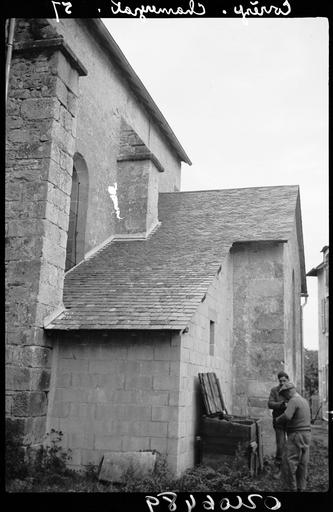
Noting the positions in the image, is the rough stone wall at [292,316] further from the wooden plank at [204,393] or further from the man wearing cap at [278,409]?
the wooden plank at [204,393]

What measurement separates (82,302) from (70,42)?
547 cm

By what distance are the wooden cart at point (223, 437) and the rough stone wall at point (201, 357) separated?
0.49ft

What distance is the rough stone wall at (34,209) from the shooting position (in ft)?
26.0

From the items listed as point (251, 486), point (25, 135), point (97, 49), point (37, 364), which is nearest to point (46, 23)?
point (25, 135)

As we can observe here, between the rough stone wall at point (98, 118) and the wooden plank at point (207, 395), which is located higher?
the rough stone wall at point (98, 118)

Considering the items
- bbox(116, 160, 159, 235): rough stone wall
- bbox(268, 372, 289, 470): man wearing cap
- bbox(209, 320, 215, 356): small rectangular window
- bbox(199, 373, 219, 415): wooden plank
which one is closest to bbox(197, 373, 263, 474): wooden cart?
bbox(199, 373, 219, 415): wooden plank

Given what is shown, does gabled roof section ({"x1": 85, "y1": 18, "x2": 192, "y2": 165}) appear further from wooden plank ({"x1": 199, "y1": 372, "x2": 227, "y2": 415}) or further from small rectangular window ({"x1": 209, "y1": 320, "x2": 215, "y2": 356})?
wooden plank ({"x1": 199, "y1": 372, "x2": 227, "y2": 415})

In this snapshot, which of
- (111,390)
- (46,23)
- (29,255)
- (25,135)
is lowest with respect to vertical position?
(111,390)

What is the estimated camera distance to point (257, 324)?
1202 cm

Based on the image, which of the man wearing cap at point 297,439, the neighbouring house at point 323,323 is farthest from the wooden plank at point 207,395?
the neighbouring house at point 323,323

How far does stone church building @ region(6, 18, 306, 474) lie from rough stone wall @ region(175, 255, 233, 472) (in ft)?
0.12

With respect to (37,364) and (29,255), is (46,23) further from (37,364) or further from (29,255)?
(37,364)

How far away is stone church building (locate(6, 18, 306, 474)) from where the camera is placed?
8062 mm
